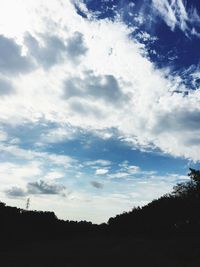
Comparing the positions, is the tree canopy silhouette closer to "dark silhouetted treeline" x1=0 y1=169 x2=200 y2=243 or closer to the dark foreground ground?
"dark silhouetted treeline" x1=0 y1=169 x2=200 y2=243

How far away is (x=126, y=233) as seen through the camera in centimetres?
7944

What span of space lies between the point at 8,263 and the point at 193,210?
45702mm

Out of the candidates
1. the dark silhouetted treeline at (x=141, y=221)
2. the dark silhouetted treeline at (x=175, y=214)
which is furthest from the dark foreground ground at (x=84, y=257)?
the dark silhouetted treeline at (x=175, y=214)

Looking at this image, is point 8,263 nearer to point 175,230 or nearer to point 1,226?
point 1,226

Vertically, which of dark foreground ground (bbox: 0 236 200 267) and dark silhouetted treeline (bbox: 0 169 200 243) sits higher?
dark silhouetted treeline (bbox: 0 169 200 243)

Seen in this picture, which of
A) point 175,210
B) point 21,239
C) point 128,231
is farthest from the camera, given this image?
point 128,231

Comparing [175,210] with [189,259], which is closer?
[189,259]


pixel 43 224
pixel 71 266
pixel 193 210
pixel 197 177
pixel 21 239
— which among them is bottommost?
pixel 71 266

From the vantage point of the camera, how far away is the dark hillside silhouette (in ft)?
90.6

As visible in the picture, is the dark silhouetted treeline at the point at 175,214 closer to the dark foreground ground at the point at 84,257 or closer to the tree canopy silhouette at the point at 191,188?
the tree canopy silhouette at the point at 191,188

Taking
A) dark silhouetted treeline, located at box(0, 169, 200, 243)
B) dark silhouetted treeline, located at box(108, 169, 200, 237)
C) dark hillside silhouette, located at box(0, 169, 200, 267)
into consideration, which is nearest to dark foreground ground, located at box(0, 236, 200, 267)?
dark hillside silhouette, located at box(0, 169, 200, 267)

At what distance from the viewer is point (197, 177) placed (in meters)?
58.6

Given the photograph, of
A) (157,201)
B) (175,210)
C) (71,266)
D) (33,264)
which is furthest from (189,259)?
(157,201)

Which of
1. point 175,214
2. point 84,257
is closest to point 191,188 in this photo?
point 175,214
